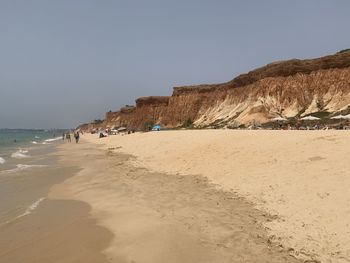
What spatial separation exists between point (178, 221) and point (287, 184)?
3.43 metres

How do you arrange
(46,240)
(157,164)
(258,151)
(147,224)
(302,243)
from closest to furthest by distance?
(302,243)
(46,240)
(147,224)
(258,151)
(157,164)

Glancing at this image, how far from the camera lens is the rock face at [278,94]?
58.4 metres

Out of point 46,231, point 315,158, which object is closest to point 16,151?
point 46,231

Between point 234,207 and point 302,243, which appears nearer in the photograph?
point 302,243

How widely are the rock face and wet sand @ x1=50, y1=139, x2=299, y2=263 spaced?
40.2m

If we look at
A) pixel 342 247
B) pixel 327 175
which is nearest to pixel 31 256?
pixel 342 247

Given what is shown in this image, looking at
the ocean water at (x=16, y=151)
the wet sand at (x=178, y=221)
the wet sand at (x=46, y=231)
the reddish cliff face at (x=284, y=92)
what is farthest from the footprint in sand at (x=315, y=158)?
the reddish cliff face at (x=284, y=92)

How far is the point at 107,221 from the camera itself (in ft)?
29.6

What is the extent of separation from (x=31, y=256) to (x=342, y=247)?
17.9 feet

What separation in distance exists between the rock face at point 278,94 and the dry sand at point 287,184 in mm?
35317

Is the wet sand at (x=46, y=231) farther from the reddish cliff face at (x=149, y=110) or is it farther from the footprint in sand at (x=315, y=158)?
the reddish cliff face at (x=149, y=110)

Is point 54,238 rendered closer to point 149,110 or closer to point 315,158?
point 315,158

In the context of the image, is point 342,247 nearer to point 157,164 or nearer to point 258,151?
point 258,151

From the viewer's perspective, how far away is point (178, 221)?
8477mm
